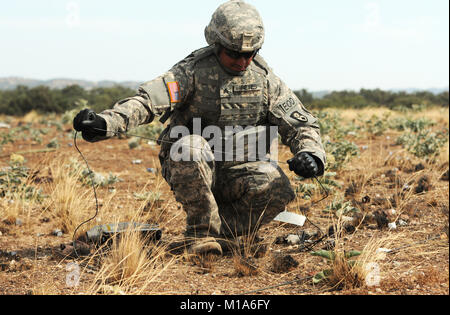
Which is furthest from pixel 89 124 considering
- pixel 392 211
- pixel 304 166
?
pixel 392 211

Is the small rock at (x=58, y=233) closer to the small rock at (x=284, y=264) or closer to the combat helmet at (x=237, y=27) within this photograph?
the small rock at (x=284, y=264)

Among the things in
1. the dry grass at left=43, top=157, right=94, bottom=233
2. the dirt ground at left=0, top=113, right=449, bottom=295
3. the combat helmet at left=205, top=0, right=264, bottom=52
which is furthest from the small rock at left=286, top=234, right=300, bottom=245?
the dry grass at left=43, top=157, right=94, bottom=233

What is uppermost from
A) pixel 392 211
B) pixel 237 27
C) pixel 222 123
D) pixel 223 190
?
pixel 237 27

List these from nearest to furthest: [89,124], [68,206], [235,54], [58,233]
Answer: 1. [89,124]
2. [235,54]
3. [58,233]
4. [68,206]

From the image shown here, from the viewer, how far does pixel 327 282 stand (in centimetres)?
264

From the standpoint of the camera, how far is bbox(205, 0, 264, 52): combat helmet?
3090 mm

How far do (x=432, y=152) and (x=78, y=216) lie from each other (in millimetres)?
4288

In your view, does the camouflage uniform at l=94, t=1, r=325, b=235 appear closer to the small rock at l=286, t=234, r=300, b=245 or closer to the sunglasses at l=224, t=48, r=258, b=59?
the sunglasses at l=224, t=48, r=258, b=59

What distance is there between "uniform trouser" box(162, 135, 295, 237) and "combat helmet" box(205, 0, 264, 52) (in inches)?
25.7

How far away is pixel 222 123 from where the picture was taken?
11.0 ft

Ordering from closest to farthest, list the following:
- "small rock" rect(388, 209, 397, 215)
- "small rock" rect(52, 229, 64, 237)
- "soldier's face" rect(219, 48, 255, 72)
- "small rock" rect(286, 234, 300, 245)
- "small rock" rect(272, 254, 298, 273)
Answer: "small rock" rect(272, 254, 298, 273) → "soldier's face" rect(219, 48, 255, 72) → "small rock" rect(286, 234, 300, 245) → "small rock" rect(52, 229, 64, 237) → "small rock" rect(388, 209, 397, 215)

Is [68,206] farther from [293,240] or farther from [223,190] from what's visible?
[293,240]

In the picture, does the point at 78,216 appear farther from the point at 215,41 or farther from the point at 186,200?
the point at 215,41

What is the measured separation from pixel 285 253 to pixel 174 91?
131 cm
